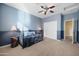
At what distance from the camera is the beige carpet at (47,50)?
2176 millimetres

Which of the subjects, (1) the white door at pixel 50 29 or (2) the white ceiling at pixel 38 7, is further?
(1) the white door at pixel 50 29

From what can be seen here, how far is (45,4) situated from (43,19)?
31 centimetres

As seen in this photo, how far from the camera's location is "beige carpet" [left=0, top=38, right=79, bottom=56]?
218 cm

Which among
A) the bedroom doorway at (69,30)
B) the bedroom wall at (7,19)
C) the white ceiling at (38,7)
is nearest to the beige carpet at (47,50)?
the bedroom doorway at (69,30)

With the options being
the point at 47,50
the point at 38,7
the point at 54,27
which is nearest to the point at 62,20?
the point at 54,27

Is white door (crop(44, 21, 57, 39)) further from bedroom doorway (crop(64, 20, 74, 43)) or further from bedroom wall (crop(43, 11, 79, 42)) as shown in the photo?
bedroom doorway (crop(64, 20, 74, 43))

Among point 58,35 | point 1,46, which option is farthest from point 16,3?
point 58,35

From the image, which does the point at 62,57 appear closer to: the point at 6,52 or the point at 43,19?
the point at 43,19

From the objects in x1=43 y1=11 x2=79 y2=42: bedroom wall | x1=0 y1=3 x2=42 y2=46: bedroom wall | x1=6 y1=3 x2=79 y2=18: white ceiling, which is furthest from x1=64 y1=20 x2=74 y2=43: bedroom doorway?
x1=0 y1=3 x2=42 y2=46: bedroom wall

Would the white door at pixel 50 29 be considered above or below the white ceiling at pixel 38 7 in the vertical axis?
below

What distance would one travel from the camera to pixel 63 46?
2182mm

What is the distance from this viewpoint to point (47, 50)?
86.9 inches

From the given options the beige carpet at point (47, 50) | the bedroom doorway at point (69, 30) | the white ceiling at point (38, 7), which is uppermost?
the white ceiling at point (38, 7)

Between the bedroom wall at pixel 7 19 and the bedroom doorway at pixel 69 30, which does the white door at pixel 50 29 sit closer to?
the bedroom doorway at pixel 69 30
